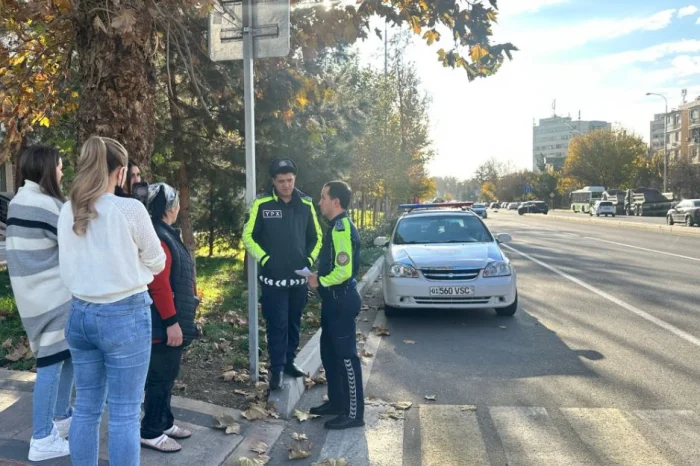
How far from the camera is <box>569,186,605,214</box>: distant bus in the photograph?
66812 millimetres

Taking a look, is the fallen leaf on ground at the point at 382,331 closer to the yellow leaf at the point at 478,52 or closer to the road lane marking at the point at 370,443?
the road lane marking at the point at 370,443

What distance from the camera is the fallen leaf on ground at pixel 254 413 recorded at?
4336 millimetres

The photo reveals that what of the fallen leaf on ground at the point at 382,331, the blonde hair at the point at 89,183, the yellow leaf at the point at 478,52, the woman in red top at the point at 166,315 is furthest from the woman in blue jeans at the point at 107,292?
the fallen leaf on ground at the point at 382,331

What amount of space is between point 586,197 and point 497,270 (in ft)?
216

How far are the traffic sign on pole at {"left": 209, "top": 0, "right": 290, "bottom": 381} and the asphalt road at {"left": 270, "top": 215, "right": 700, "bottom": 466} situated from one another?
→ 4.11ft

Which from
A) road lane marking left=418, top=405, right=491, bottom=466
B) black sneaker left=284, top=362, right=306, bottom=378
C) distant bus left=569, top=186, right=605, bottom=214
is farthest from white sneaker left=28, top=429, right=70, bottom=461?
distant bus left=569, top=186, right=605, bottom=214

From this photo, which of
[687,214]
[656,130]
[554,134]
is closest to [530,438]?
[687,214]

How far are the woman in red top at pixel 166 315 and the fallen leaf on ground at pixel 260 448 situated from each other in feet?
1.57

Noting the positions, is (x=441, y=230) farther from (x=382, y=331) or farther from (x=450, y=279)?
(x=382, y=331)

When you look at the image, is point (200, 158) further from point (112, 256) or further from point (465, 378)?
point (112, 256)

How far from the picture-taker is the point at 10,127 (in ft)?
23.0

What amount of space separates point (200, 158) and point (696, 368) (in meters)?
7.92

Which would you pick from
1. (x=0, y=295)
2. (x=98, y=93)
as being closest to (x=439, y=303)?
(x=98, y=93)

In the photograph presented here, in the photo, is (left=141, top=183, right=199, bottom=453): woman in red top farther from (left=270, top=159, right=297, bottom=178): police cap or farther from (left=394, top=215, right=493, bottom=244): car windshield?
(left=394, top=215, right=493, bottom=244): car windshield
